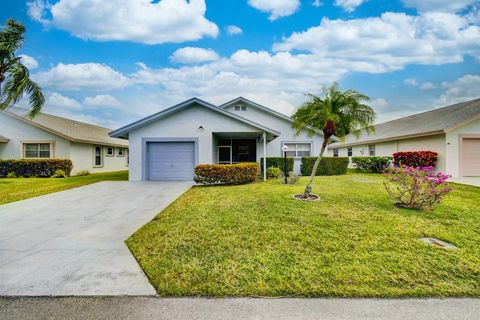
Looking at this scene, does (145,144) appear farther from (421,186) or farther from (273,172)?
(421,186)

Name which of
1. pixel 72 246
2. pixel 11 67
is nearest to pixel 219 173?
pixel 72 246

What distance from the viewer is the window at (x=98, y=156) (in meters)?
20.3

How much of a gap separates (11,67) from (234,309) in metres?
17.1

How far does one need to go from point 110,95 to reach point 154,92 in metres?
4.77

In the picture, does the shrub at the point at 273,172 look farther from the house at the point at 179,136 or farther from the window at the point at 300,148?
the window at the point at 300,148

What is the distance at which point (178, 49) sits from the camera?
17438mm

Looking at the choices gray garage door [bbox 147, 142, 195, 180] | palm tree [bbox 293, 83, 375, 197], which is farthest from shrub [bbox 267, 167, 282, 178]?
palm tree [bbox 293, 83, 375, 197]

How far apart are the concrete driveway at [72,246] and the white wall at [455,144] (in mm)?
15845

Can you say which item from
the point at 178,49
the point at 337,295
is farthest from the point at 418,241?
the point at 178,49

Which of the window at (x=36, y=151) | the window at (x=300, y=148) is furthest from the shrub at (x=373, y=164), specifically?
the window at (x=36, y=151)

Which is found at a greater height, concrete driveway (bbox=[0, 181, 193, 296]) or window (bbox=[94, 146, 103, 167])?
window (bbox=[94, 146, 103, 167])

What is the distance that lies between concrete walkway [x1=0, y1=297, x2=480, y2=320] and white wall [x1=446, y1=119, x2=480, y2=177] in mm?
15064

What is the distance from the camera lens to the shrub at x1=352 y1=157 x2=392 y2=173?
1766 cm

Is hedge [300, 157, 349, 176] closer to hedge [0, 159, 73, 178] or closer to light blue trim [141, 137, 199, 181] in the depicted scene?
light blue trim [141, 137, 199, 181]
